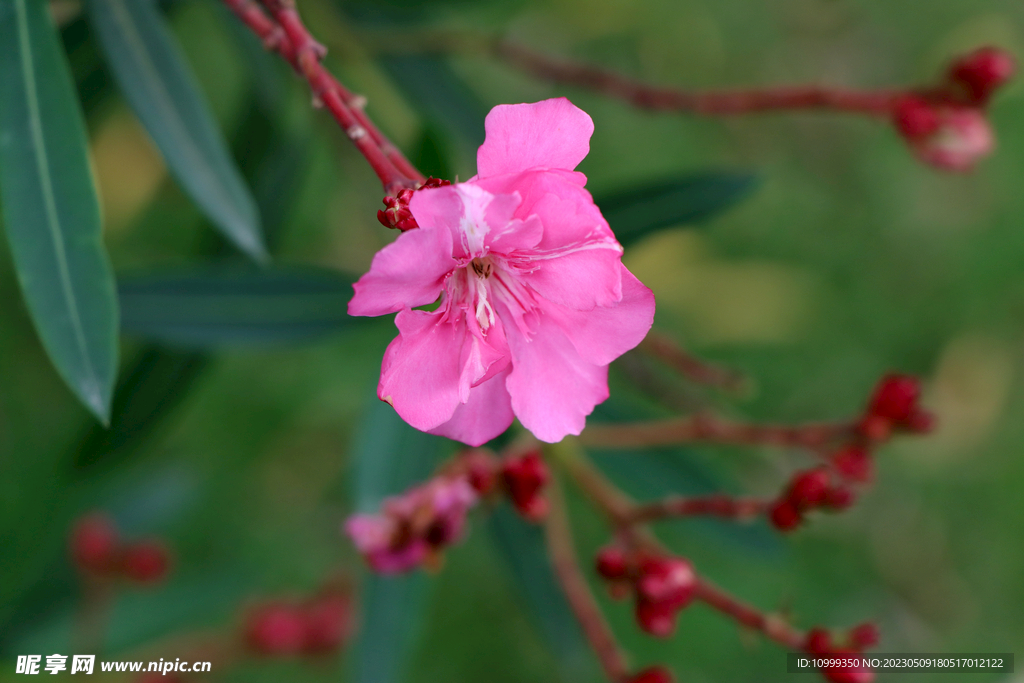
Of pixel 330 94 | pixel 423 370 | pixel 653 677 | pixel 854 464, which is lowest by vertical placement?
pixel 653 677

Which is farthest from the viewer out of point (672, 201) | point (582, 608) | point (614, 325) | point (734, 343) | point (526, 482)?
point (734, 343)

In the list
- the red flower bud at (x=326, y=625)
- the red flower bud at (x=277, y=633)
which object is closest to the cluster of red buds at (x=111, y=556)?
the red flower bud at (x=277, y=633)

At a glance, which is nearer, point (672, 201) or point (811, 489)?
point (811, 489)

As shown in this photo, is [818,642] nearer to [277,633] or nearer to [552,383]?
[552,383]

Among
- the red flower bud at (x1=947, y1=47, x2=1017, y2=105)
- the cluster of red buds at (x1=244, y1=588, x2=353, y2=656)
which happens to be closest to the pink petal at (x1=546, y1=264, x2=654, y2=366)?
the red flower bud at (x1=947, y1=47, x2=1017, y2=105)

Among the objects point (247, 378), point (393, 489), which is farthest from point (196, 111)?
point (247, 378)

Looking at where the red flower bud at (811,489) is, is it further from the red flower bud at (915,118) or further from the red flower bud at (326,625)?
the red flower bud at (326,625)

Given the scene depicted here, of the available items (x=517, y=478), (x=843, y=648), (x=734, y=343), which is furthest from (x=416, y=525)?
(x=734, y=343)

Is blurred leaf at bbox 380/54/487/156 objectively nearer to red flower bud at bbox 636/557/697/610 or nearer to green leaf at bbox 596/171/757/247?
green leaf at bbox 596/171/757/247
